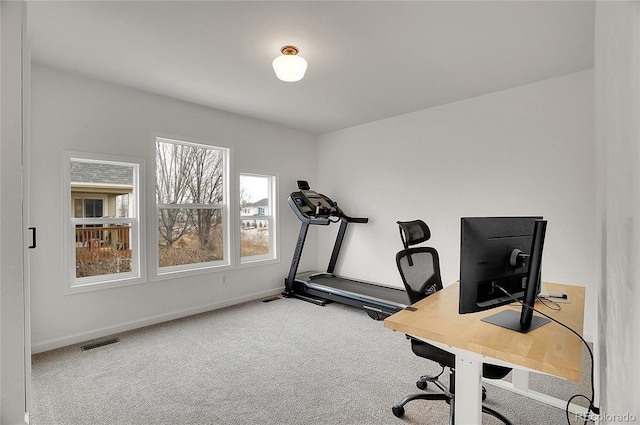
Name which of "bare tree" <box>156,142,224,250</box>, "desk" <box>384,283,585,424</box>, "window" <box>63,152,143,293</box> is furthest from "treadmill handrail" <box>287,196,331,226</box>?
"desk" <box>384,283,585,424</box>

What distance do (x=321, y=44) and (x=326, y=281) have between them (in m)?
3.29

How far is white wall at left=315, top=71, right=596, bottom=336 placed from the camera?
3074mm

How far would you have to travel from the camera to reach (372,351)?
2.90 metres

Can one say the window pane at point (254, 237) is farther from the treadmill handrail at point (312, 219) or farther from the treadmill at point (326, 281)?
the treadmill handrail at point (312, 219)

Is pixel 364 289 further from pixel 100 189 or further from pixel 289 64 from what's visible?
pixel 100 189

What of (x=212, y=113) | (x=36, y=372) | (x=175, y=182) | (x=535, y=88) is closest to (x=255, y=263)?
(x=175, y=182)

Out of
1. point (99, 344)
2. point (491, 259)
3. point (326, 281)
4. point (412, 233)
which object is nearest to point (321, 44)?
point (412, 233)

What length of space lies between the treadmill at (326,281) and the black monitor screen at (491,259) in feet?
7.91

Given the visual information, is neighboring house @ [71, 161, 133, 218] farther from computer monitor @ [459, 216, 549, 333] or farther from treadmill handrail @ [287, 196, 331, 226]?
computer monitor @ [459, 216, 549, 333]

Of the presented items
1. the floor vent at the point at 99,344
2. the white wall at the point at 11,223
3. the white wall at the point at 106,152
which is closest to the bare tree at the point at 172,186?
the white wall at the point at 106,152

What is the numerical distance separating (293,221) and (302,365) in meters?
2.81

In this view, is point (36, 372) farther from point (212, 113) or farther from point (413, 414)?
point (212, 113)

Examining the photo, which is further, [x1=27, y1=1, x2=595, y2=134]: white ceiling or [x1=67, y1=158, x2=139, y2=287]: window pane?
[x1=67, y1=158, x2=139, y2=287]: window pane

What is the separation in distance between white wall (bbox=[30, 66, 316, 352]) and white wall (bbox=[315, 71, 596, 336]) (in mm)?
1585
